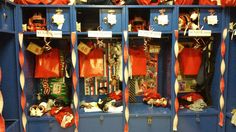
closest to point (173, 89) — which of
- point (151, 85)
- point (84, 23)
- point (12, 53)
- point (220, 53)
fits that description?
point (151, 85)

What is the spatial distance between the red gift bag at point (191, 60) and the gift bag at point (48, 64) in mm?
1609

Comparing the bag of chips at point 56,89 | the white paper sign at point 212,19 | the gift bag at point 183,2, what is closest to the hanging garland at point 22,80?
the bag of chips at point 56,89

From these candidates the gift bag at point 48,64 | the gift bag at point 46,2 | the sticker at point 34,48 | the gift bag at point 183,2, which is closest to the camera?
the gift bag at point 46,2

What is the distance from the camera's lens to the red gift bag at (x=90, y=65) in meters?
2.76

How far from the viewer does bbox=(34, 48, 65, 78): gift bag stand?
2.75 meters

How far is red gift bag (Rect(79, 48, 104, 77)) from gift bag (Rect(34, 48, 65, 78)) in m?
0.31

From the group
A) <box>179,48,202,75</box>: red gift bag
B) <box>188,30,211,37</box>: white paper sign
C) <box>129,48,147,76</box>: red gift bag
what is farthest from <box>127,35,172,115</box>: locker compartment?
<box>188,30,211,37</box>: white paper sign

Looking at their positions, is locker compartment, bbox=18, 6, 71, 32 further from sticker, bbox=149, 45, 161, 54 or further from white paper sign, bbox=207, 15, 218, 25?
white paper sign, bbox=207, 15, 218, 25

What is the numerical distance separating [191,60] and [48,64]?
1817mm

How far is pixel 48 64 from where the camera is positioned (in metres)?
2.77

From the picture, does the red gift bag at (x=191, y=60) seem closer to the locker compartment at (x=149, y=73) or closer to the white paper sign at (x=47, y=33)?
the locker compartment at (x=149, y=73)

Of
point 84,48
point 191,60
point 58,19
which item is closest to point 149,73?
point 191,60

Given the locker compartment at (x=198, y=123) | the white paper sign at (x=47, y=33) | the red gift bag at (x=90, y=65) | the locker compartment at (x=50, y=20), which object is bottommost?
the locker compartment at (x=198, y=123)

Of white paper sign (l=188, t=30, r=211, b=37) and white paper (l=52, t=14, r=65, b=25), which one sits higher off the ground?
white paper (l=52, t=14, r=65, b=25)
